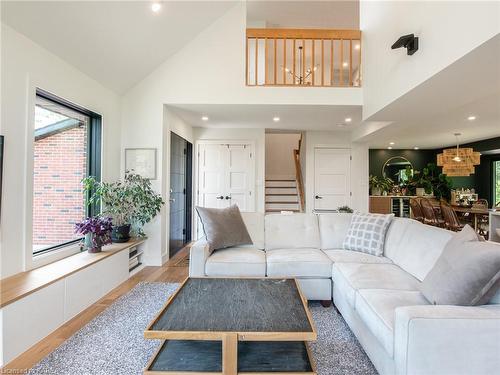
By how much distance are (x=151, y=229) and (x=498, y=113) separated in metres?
5.76

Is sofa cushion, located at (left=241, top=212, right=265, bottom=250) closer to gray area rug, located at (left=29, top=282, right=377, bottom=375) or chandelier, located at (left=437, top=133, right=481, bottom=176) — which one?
gray area rug, located at (left=29, top=282, right=377, bottom=375)

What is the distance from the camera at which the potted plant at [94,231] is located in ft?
9.89

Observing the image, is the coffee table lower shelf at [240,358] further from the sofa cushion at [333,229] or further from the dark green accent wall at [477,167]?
the dark green accent wall at [477,167]

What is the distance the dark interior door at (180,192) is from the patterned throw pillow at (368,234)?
2953mm

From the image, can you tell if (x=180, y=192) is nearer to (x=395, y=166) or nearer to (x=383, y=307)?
Answer: (x=383, y=307)

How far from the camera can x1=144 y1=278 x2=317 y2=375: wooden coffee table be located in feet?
4.62

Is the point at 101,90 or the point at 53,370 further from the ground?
the point at 101,90

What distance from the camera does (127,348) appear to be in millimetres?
1969

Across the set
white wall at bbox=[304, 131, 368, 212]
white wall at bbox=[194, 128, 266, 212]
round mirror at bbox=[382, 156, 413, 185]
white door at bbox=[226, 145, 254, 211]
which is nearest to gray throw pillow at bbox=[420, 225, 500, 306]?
white wall at bbox=[194, 128, 266, 212]

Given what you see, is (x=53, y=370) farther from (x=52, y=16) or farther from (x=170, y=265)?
(x=52, y=16)

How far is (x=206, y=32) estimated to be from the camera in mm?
4109

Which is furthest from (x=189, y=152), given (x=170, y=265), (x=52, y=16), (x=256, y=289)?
(x=256, y=289)

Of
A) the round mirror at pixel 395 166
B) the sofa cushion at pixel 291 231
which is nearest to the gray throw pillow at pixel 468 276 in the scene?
the sofa cushion at pixel 291 231

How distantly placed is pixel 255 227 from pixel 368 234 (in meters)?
1.32
